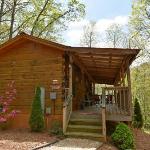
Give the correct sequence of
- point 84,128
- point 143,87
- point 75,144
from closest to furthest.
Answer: point 75,144 → point 84,128 → point 143,87

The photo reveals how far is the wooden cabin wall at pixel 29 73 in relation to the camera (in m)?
15.7

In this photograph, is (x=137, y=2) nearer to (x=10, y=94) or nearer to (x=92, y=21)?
(x=92, y=21)

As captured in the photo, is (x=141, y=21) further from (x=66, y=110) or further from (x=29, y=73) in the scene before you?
(x=66, y=110)

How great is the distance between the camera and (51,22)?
32750 millimetres

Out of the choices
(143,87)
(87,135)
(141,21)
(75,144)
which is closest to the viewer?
(75,144)

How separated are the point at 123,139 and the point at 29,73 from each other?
6.73 metres

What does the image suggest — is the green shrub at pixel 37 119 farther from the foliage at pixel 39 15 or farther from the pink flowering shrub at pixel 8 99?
the foliage at pixel 39 15

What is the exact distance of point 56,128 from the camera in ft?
46.9

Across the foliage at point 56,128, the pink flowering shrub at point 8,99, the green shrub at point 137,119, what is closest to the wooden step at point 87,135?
the foliage at point 56,128

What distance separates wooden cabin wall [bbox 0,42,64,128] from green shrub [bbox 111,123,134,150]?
3701 mm

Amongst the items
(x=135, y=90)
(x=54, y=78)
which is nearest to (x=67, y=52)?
(x=54, y=78)

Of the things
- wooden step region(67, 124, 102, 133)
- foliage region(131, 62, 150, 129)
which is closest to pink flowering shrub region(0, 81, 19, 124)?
wooden step region(67, 124, 102, 133)

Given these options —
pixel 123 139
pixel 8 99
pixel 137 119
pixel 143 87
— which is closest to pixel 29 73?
pixel 8 99

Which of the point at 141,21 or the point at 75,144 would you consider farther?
the point at 141,21
